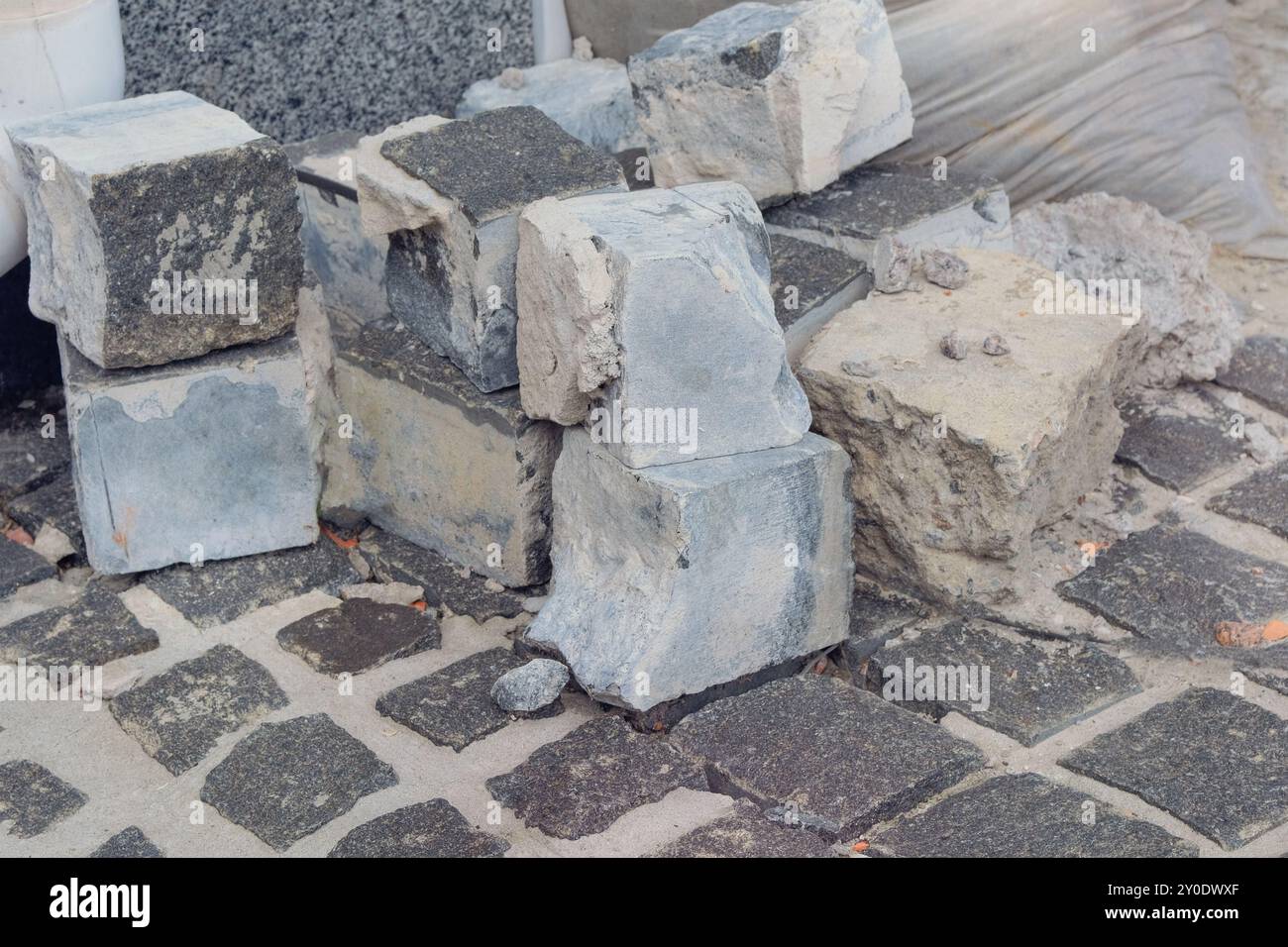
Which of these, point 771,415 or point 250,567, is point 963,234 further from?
point 250,567

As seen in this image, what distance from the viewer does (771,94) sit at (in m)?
4.12

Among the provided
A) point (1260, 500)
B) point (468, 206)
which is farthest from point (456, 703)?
point (1260, 500)

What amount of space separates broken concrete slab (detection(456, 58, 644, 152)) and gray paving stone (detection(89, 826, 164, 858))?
8.54 feet

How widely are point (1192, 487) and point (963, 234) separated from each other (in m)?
0.93

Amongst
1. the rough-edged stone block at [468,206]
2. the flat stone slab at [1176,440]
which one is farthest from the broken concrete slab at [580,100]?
the flat stone slab at [1176,440]

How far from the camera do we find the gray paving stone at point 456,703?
328 cm

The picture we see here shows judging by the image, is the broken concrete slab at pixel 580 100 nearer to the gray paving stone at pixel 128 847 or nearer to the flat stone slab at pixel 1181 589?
the flat stone slab at pixel 1181 589

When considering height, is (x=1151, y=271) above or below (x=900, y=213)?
below

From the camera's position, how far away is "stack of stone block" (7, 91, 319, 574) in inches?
136

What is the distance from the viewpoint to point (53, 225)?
11.8ft

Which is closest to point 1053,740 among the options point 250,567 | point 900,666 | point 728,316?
point 900,666

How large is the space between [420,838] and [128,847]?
Answer: 56 centimetres

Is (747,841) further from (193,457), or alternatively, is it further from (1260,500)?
(1260,500)

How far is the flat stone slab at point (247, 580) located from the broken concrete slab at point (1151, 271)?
2158 mm
